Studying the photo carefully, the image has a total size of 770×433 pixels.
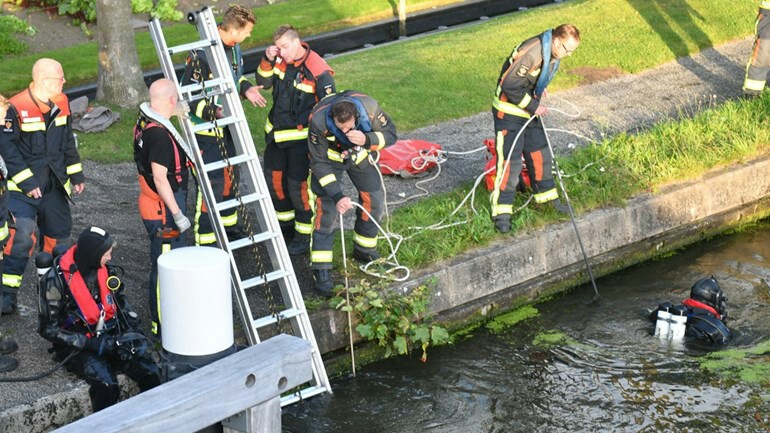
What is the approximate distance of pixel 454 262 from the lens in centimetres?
913

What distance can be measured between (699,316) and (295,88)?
3555 millimetres

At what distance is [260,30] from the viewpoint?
17.0 m

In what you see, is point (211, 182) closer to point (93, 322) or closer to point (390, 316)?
point (390, 316)

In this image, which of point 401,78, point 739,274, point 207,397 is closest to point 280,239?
point 207,397

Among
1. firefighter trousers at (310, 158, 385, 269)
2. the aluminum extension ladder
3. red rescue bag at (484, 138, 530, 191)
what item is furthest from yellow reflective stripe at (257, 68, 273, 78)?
red rescue bag at (484, 138, 530, 191)

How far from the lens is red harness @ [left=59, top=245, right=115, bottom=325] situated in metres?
7.00

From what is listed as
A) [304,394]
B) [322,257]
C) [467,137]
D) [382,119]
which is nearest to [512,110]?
[382,119]

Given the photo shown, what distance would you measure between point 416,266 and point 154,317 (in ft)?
6.95

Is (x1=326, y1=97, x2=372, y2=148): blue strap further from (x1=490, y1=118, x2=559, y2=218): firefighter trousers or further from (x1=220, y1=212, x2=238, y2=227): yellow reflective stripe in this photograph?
(x1=490, y1=118, x2=559, y2=218): firefighter trousers

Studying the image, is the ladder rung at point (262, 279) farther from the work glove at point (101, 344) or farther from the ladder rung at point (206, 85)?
the ladder rung at point (206, 85)

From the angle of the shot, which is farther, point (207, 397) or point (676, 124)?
point (676, 124)

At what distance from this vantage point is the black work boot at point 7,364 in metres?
7.25

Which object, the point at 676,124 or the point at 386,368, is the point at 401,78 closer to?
the point at 676,124

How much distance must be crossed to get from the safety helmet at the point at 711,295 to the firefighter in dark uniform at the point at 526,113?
4.83 ft
